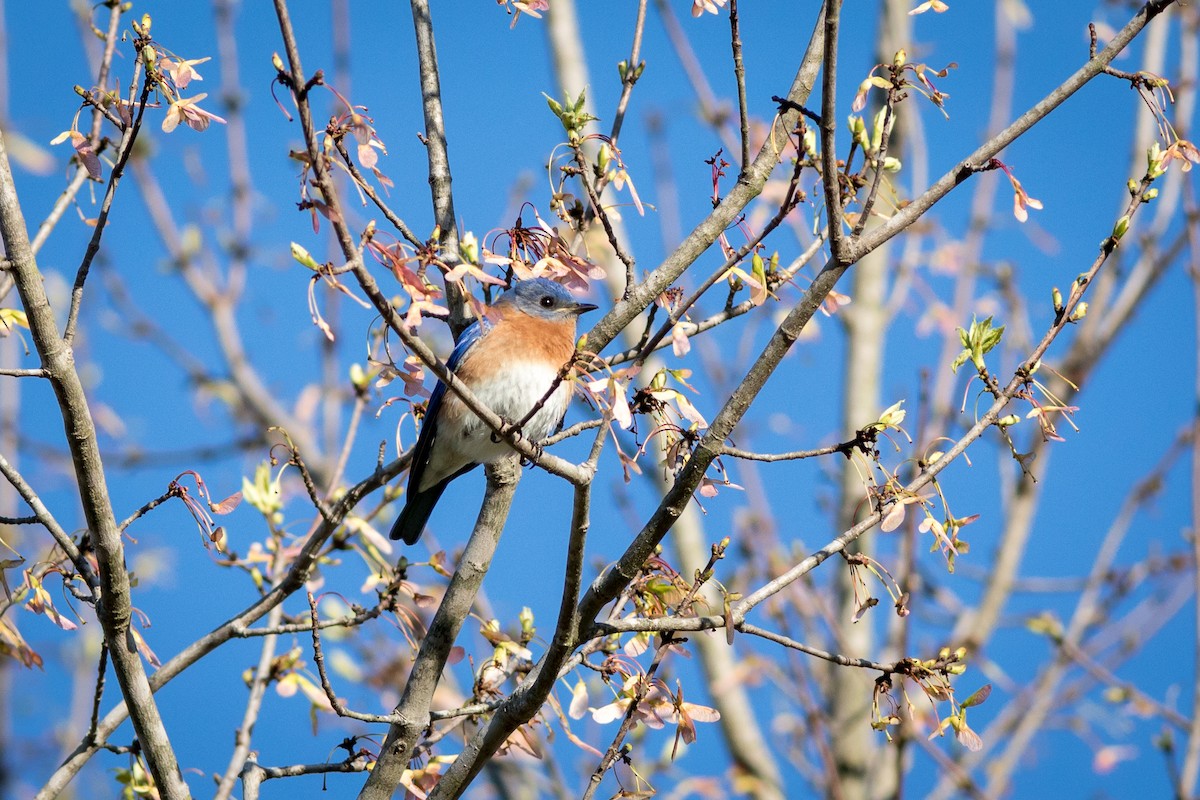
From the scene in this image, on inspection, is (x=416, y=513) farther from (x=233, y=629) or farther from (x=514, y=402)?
(x=233, y=629)

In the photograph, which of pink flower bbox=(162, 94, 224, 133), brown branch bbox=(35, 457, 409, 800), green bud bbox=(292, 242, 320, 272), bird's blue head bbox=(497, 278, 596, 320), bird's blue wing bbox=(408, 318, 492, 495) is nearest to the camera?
green bud bbox=(292, 242, 320, 272)

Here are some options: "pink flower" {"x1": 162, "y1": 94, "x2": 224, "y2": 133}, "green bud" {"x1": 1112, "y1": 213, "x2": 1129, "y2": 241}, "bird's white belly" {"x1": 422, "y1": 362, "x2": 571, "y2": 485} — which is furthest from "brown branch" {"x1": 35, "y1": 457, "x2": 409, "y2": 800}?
"green bud" {"x1": 1112, "y1": 213, "x2": 1129, "y2": 241}

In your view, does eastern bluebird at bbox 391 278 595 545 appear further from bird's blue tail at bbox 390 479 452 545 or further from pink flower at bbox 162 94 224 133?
pink flower at bbox 162 94 224 133

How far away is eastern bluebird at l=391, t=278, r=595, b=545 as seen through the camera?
4.31 metres

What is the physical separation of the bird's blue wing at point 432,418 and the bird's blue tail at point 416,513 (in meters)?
0.09

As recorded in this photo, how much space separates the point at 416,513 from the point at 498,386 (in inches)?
38.3

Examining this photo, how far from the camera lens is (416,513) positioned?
5.03 metres

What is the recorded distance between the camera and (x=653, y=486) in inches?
291

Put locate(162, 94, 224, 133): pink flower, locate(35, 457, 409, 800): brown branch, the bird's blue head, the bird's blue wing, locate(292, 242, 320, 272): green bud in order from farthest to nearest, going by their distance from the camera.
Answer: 1. the bird's blue head
2. the bird's blue wing
3. locate(35, 457, 409, 800): brown branch
4. locate(162, 94, 224, 133): pink flower
5. locate(292, 242, 320, 272): green bud

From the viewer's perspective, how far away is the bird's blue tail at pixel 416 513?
500 cm

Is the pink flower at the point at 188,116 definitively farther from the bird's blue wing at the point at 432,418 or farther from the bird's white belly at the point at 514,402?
the bird's white belly at the point at 514,402

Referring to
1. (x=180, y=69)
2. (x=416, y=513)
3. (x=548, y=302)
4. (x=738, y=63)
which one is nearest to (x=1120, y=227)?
(x=738, y=63)

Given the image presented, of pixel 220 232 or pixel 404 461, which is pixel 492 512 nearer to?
pixel 404 461

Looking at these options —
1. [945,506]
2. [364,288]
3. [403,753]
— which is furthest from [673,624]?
[364,288]
